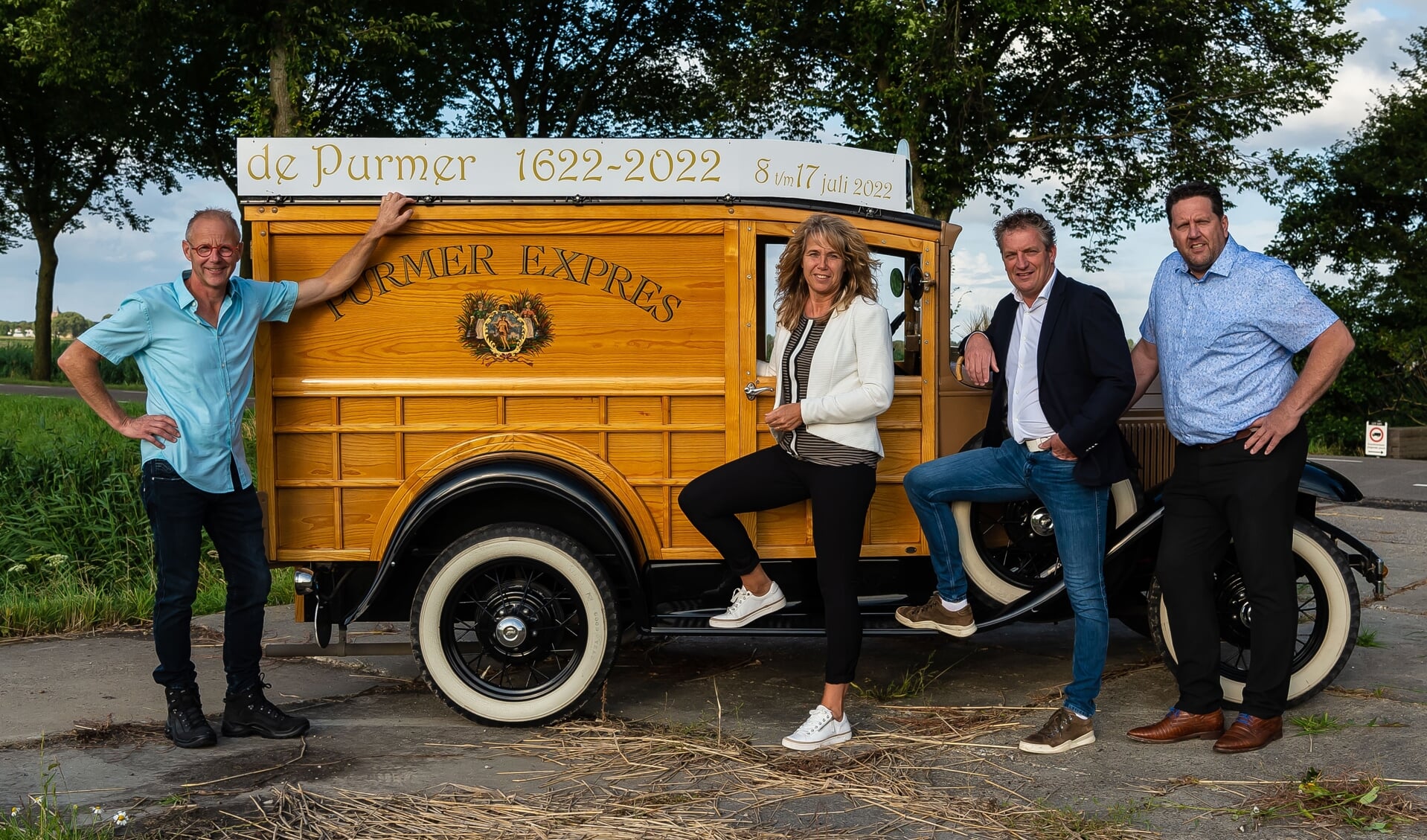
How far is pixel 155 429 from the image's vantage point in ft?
14.5

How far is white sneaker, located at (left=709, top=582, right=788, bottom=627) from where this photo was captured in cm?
488

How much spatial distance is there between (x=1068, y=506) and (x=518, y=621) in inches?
85.0

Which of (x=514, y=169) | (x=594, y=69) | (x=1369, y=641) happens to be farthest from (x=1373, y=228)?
(x=514, y=169)

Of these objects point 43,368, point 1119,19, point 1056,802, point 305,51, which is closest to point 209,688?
point 1056,802

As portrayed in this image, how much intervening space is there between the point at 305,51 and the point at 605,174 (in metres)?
15.9

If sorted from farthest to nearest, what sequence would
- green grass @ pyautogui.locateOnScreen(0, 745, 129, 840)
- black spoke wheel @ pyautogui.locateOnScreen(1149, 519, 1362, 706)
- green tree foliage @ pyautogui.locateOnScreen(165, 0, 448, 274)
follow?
green tree foliage @ pyautogui.locateOnScreen(165, 0, 448, 274), black spoke wheel @ pyautogui.locateOnScreen(1149, 519, 1362, 706), green grass @ pyautogui.locateOnScreen(0, 745, 129, 840)

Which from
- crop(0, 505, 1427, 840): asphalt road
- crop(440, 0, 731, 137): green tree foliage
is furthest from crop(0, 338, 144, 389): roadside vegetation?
crop(0, 505, 1427, 840): asphalt road

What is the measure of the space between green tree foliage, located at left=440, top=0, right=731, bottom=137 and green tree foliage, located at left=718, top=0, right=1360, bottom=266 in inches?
83.5

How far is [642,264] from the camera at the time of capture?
4.95 metres

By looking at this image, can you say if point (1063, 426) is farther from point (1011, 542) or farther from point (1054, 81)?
point (1054, 81)

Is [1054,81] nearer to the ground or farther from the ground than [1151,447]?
farther from the ground

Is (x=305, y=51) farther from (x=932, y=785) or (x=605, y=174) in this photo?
(x=932, y=785)

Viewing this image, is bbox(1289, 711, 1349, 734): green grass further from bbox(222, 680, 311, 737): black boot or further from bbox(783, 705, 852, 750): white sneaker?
bbox(222, 680, 311, 737): black boot

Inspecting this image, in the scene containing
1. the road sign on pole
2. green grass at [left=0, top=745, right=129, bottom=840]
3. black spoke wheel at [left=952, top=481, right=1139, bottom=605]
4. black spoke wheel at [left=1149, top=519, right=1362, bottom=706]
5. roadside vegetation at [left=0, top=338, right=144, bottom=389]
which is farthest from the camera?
roadside vegetation at [left=0, top=338, right=144, bottom=389]
